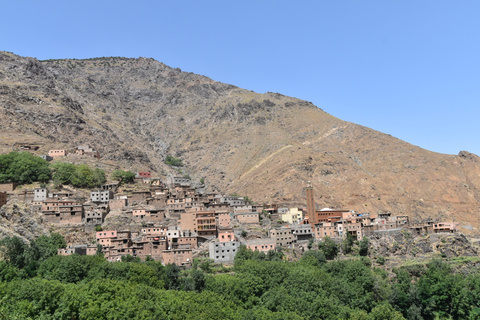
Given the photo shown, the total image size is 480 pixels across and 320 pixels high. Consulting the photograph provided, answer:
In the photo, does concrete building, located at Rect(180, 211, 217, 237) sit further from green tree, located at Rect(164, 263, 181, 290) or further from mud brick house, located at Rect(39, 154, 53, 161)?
mud brick house, located at Rect(39, 154, 53, 161)

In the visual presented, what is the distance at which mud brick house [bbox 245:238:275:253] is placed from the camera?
85.1 meters

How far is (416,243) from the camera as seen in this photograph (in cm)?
9144

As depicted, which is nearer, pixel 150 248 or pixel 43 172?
pixel 150 248

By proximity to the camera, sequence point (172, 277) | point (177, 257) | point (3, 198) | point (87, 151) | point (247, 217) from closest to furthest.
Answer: point (172, 277)
point (177, 257)
point (3, 198)
point (247, 217)
point (87, 151)

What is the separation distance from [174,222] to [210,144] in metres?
107

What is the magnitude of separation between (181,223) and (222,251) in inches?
415

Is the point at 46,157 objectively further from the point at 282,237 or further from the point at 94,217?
the point at 282,237

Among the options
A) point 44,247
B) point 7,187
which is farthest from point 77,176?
point 44,247

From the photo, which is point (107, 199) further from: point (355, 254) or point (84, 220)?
point (355, 254)

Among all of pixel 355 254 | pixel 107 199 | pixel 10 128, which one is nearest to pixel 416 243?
pixel 355 254

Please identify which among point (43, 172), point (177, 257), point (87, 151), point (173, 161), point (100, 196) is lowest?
point (177, 257)

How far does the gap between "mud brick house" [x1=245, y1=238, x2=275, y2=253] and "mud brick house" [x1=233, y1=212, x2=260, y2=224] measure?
11386mm

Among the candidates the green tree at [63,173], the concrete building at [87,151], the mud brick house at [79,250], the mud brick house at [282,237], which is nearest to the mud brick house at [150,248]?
the mud brick house at [79,250]

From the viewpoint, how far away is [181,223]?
289 feet
